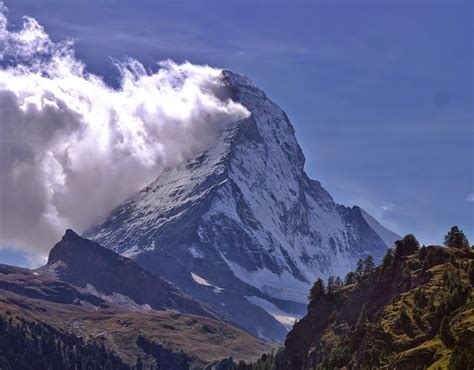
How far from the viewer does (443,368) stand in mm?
188250

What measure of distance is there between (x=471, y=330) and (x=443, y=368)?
14177 mm

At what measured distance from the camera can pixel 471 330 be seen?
652ft
